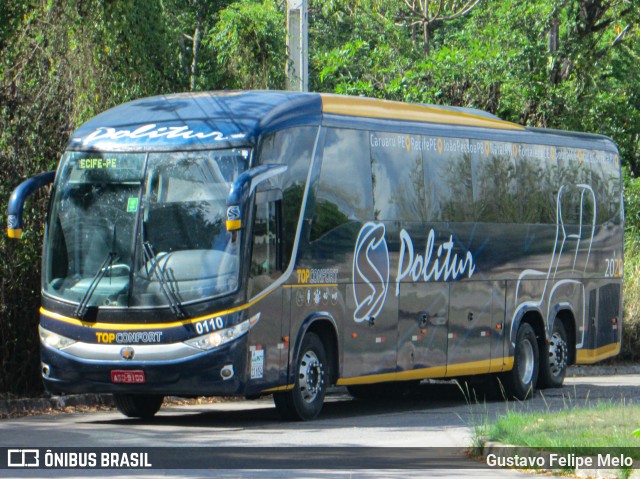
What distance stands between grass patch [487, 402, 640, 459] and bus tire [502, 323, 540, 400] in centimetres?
526

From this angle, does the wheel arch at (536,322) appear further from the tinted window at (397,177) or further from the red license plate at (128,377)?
the red license plate at (128,377)

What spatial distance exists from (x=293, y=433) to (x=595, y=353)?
9.20 m

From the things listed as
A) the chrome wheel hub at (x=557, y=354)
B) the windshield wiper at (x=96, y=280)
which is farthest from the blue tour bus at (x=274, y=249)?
the chrome wheel hub at (x=557, y=354)

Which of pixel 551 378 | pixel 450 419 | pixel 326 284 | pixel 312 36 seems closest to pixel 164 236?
pixel 326 284

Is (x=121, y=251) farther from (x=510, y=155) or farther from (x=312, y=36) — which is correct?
(x=312, y=36)

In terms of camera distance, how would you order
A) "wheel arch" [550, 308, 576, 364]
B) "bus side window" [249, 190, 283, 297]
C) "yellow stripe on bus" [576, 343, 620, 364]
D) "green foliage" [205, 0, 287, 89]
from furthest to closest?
"green foliage" [205, 0, 287, 89]
"yellow stripe on bus" [576, 343, 620, 364]
"wheel arch" [550, 308, 576, 364]
"bus side window" [249, 190, 283, 297]

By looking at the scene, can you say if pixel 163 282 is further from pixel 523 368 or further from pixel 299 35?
pixel 299 35

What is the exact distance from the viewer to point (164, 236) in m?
13.8

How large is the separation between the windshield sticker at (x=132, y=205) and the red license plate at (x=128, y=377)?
5.70ft

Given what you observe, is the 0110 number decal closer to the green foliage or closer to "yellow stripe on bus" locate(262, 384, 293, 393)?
"yellow stripe on bus" locate(262, 384, 293, 393)

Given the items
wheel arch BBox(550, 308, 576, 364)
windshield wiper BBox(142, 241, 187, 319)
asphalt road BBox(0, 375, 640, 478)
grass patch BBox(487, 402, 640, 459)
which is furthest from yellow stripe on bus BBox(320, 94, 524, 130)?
grass patch BBox(487, 402, 640, 459)

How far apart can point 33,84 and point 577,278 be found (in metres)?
9.13

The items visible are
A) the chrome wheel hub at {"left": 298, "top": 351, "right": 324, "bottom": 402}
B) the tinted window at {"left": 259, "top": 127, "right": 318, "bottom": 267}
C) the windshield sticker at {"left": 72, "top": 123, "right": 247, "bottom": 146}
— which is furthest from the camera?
the chrome wheel hub at {"left": 298, "top": 351, "right": 324, "bottom": 402}

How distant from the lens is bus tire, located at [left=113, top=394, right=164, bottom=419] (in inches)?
599
